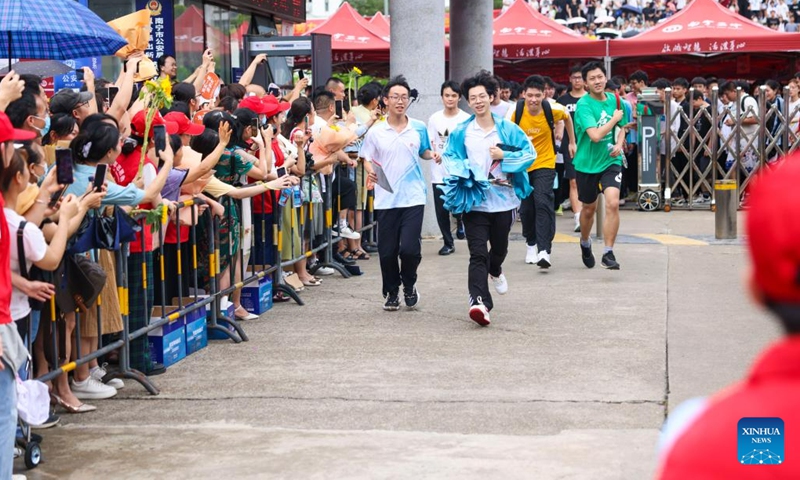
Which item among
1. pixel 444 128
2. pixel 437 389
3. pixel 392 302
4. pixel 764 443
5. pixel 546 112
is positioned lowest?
pixel 437 389

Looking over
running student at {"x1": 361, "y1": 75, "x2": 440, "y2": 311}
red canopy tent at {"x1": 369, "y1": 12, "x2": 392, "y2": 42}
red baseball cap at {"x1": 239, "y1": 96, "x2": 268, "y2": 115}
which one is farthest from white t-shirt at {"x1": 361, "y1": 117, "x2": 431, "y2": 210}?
red canopy tent at {"x1": 369, "y1": 12, "x2": 392, "y2": 42}

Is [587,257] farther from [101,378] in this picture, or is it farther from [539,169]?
[101,378]

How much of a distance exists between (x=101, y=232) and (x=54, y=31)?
2895 millimetres

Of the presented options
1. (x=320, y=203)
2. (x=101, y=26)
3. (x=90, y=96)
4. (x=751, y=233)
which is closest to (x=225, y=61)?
(x=320, y=203)

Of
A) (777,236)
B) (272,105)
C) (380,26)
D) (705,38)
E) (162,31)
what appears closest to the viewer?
(777,236)

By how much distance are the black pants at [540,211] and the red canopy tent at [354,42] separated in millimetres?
12701

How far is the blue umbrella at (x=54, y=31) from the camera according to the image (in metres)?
8.31

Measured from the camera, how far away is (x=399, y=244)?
376 inches

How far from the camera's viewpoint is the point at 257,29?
19.3 meters

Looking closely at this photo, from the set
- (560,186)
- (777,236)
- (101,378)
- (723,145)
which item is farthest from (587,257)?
(777,236)

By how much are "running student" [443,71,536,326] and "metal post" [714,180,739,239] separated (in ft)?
17.6

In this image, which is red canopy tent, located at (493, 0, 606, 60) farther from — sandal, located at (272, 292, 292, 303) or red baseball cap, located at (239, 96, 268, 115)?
red baseball cap, located at (239, 96, 268, 115)

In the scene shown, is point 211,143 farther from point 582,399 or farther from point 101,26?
point 582,399

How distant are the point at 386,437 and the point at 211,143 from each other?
3.23 m
